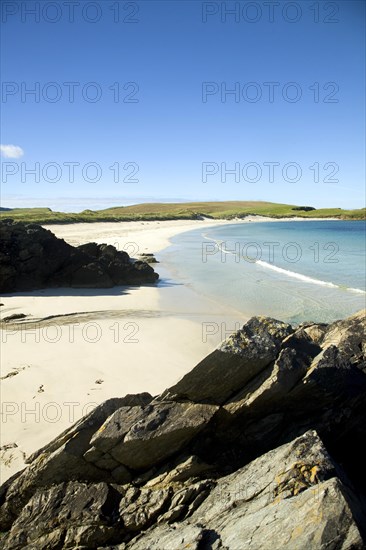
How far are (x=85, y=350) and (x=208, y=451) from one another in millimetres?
8470

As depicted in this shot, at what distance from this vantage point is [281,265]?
132 feet

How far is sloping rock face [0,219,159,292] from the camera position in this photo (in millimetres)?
23547

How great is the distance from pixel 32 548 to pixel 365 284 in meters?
29.8

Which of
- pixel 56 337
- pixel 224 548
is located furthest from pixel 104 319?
pixel 224 548

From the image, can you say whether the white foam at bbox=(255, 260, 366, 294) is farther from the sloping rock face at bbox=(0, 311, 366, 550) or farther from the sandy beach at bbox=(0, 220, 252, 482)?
the sloping rock face at bbox=(0, 311, 366, 550)

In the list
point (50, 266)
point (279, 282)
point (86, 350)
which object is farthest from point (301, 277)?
point (86, 350)

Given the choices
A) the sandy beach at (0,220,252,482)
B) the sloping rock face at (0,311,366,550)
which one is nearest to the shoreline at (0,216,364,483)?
the sandy beach at (0,220,252,482)

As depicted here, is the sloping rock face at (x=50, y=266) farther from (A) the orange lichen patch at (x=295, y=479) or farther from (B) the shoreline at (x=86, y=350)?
(A) the orange lichen patch at (x=295, y=479)

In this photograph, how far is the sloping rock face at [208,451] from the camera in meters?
5.04

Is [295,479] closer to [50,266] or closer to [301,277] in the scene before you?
[50,266]

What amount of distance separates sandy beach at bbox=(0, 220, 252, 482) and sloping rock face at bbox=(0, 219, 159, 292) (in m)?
1.38

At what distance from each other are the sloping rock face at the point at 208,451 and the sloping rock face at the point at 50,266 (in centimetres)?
1823

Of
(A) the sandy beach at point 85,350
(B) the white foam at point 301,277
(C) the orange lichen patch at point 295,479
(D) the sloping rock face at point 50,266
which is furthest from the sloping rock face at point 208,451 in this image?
(B) the white foam at point 301,277

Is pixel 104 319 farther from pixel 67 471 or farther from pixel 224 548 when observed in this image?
pixel 224 548
